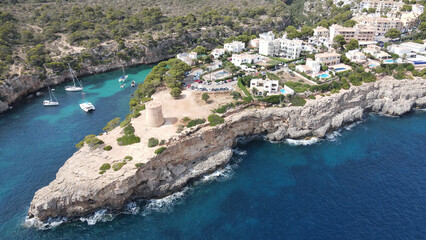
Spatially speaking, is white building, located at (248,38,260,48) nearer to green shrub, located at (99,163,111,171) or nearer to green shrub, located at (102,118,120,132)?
green shrub, located at (102,118,120,132)

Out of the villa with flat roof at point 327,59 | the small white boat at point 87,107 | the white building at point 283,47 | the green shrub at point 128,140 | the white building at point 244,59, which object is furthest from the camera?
the white building at point 283,47

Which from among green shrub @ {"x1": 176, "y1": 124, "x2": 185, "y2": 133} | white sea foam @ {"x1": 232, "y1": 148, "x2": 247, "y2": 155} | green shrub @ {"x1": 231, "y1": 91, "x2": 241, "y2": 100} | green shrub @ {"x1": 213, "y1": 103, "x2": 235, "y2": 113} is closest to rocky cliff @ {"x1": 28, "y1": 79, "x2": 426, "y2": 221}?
green shrub @ {"x1": 176, "y1": 124, "x2": 185, "y2": 133}

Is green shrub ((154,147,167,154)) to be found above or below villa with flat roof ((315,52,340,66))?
below

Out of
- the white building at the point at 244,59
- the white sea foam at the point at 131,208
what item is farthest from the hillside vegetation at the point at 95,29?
the white sea foam at the point at 131,208

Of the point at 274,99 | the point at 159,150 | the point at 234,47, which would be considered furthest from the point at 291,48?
the point at 159,150

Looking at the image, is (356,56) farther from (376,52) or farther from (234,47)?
(234,47)

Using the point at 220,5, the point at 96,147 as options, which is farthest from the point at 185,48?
the point at 96,147

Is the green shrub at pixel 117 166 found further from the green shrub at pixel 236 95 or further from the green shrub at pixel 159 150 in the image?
the green shrub at pixel 236 95
